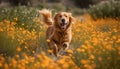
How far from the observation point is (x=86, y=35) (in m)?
9.35

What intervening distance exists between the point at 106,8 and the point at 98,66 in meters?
12.9

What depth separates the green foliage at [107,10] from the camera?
17205mm

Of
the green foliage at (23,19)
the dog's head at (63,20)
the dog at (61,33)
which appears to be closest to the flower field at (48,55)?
the green foliage at (23,19)

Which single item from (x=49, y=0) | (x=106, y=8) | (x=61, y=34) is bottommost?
(x=49, y=0)

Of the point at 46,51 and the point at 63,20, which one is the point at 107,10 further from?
the point at 46,51

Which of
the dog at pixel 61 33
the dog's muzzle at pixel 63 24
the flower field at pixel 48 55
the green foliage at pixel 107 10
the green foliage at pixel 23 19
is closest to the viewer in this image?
the flower field at pixel 48 55

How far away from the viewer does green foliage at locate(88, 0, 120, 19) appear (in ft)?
56.4

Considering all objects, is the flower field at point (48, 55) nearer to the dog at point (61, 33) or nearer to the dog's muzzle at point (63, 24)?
the dog at point (61, 33)

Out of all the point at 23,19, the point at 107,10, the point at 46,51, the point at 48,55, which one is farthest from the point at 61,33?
the point at 107,10

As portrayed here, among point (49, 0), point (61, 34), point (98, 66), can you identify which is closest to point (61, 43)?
point (61, 34)

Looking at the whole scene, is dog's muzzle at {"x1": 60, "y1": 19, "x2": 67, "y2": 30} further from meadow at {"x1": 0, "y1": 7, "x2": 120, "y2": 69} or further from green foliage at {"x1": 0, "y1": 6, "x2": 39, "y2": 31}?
green foliage at {"x1": 0, "y1": 6, "x2": 39, "y2": 31}

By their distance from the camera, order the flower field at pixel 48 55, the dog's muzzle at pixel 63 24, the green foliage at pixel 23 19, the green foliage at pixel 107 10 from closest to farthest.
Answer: the flower field at pixel 48 55, the dog's muzzle at pixel 63 24, the green foliage at pixel 23 19, the green foliage at pixel 107 10

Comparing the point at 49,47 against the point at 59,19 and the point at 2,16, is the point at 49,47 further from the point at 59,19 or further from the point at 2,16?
the point at 2,16

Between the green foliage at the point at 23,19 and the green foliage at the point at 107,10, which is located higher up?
the green foliage at the point at 23,19
